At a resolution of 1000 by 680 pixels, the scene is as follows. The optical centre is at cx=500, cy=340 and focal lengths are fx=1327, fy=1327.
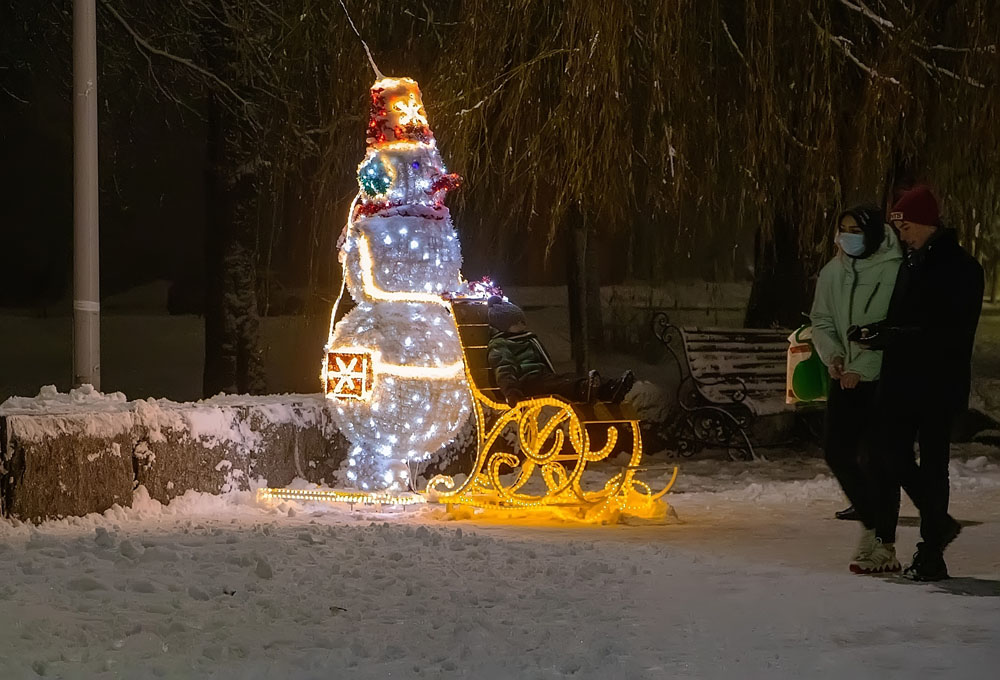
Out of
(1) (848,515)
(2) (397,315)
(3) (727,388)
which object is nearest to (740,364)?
(3) (727,388)

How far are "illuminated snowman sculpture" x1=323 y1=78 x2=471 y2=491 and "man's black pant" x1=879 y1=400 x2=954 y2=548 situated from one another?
3432mm

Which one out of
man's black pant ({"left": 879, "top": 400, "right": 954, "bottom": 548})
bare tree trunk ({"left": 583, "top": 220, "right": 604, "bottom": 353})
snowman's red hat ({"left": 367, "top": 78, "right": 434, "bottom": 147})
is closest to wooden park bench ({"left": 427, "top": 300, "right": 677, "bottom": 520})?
snowman's red hat ({"left": 367, "top": 78, "right": 434, "bottom": 147})

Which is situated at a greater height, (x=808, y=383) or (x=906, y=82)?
(x=906, y=82)

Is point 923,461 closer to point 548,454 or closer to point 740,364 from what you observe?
point 548,454

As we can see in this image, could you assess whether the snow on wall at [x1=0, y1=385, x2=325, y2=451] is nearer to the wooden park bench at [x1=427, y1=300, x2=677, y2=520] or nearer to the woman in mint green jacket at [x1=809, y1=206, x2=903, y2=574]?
the wooden park bench at [x1=427, y1=300, x2=677, y2=520]

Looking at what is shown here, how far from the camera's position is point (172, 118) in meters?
24.1

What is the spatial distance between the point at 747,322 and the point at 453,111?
256 inches

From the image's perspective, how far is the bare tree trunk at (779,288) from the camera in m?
15.0

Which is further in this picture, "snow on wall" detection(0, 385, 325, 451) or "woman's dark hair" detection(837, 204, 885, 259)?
"snow on wall" detection(0, 385, 325, 451)

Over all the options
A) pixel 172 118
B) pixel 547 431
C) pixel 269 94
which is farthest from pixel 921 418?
pixel 172 118

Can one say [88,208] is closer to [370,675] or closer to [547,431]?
[547,431]

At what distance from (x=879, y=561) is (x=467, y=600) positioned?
2115 millimetres

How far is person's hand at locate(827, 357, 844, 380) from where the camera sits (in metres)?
6.78

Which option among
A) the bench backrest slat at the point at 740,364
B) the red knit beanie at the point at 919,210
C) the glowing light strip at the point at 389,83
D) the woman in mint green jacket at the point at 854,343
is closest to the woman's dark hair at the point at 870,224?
the woman in mint green jacket at the point at 854,343
